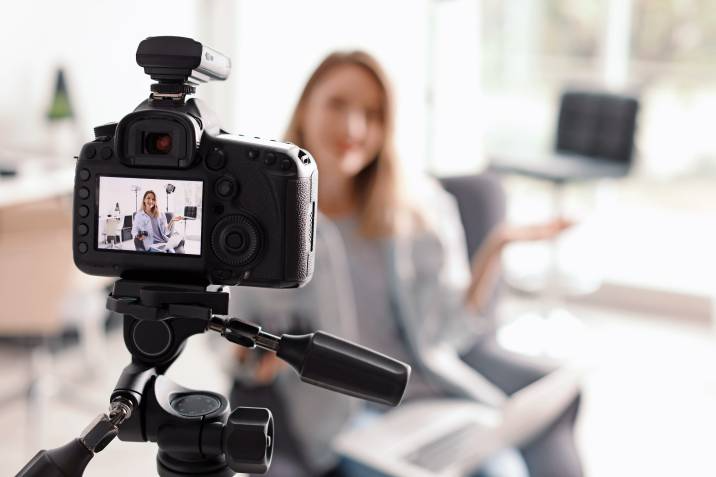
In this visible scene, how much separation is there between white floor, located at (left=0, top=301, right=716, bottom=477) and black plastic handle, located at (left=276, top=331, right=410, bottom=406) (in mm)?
1619

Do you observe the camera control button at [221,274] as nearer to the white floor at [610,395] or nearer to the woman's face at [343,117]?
the woman's face at [343,117]

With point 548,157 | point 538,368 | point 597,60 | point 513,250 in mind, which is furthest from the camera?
point 513,250

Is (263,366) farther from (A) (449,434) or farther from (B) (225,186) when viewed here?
(B) (225,186)

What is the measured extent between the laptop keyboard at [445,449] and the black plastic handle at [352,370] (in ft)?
3.01

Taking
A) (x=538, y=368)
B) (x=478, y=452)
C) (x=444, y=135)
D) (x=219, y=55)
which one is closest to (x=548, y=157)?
(x=444, y=135)

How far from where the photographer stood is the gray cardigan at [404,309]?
166cm

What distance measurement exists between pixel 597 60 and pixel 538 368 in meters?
2.72

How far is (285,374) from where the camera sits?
1669 mm

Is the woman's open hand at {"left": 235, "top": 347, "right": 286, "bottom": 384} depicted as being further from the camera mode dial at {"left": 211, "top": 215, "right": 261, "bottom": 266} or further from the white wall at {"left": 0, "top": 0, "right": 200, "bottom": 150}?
the white wall at {"left": 0, "top": 0, "right": 200, "bottom": 150}

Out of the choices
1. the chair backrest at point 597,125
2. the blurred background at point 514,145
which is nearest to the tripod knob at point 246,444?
the blurred background at point 514,145

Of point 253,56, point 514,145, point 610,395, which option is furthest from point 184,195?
point 514,145

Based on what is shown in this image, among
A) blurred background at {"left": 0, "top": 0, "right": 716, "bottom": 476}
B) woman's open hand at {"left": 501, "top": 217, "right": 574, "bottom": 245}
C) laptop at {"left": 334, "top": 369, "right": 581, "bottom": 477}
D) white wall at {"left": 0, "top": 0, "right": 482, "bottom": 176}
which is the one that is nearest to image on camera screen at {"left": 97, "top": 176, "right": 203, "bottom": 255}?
laptop at {"left": 334, "top": 369, "right": 581, "bottom": 477}

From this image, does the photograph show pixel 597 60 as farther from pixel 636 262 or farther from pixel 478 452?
pixel 478 452

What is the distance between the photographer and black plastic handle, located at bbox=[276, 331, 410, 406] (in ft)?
2.12
